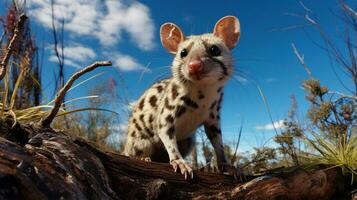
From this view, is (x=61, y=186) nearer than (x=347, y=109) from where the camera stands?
Yes

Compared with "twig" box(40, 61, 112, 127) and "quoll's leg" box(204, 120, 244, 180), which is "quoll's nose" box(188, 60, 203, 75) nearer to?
"quoll's leg" box(204, 120, 244, 180)

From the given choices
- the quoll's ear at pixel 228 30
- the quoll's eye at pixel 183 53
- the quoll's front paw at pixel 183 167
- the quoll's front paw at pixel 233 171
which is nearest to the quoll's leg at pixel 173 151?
the quoll's front paw at pixel 183 167

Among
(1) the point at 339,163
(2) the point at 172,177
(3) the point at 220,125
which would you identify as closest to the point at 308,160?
(1) the point at 339,163

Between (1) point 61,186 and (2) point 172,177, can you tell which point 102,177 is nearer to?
(1) point 61,186

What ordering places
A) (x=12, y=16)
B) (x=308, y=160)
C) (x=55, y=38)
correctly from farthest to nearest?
(x=55, y=38) < (x=12, y=16) < (x=308, y=160)

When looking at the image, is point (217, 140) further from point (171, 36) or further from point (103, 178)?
point (103, 178)

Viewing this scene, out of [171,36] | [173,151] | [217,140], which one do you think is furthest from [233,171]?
[171,36]

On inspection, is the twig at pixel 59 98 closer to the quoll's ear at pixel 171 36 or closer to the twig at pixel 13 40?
the twig at pixel 13 40
